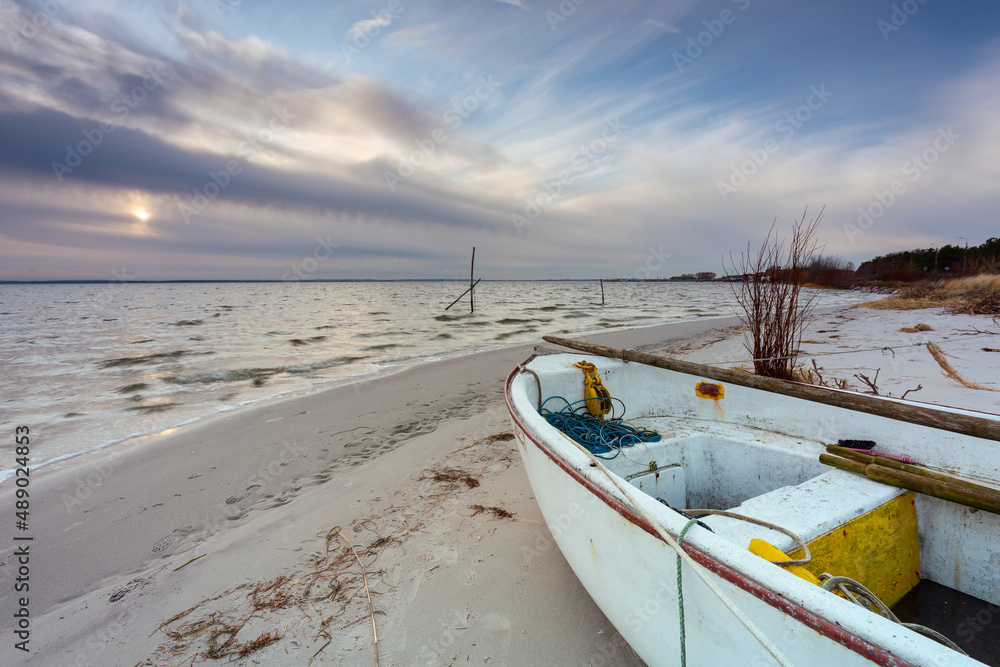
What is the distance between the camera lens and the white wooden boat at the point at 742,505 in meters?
1.07

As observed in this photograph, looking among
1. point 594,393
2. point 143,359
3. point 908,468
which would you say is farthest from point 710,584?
point 143,359

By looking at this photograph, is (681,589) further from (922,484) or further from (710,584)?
(922,484)

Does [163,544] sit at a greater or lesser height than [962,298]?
lesser

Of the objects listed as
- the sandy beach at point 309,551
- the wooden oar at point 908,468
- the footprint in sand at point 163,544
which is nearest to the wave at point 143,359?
the sandy beach at point 309,551

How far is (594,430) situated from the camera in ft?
10.5

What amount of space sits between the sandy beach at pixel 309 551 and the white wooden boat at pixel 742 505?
0.58 metres

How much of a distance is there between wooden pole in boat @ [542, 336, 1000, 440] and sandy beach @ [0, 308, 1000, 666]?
A: 5.25 feet

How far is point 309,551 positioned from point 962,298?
20.3 metres

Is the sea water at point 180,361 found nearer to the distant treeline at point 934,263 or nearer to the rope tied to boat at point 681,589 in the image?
the rope tied to boat at point 681,589

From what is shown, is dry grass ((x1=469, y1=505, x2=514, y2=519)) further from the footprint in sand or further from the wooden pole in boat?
the footprint in sand

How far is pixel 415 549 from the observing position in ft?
9.25

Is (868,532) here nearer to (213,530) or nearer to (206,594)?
(206,594)

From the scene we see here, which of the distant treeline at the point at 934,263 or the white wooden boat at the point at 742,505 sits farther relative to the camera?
the distant treeline at the point at 934,263

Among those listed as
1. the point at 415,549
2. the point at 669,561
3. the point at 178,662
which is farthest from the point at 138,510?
the point at 669,561
